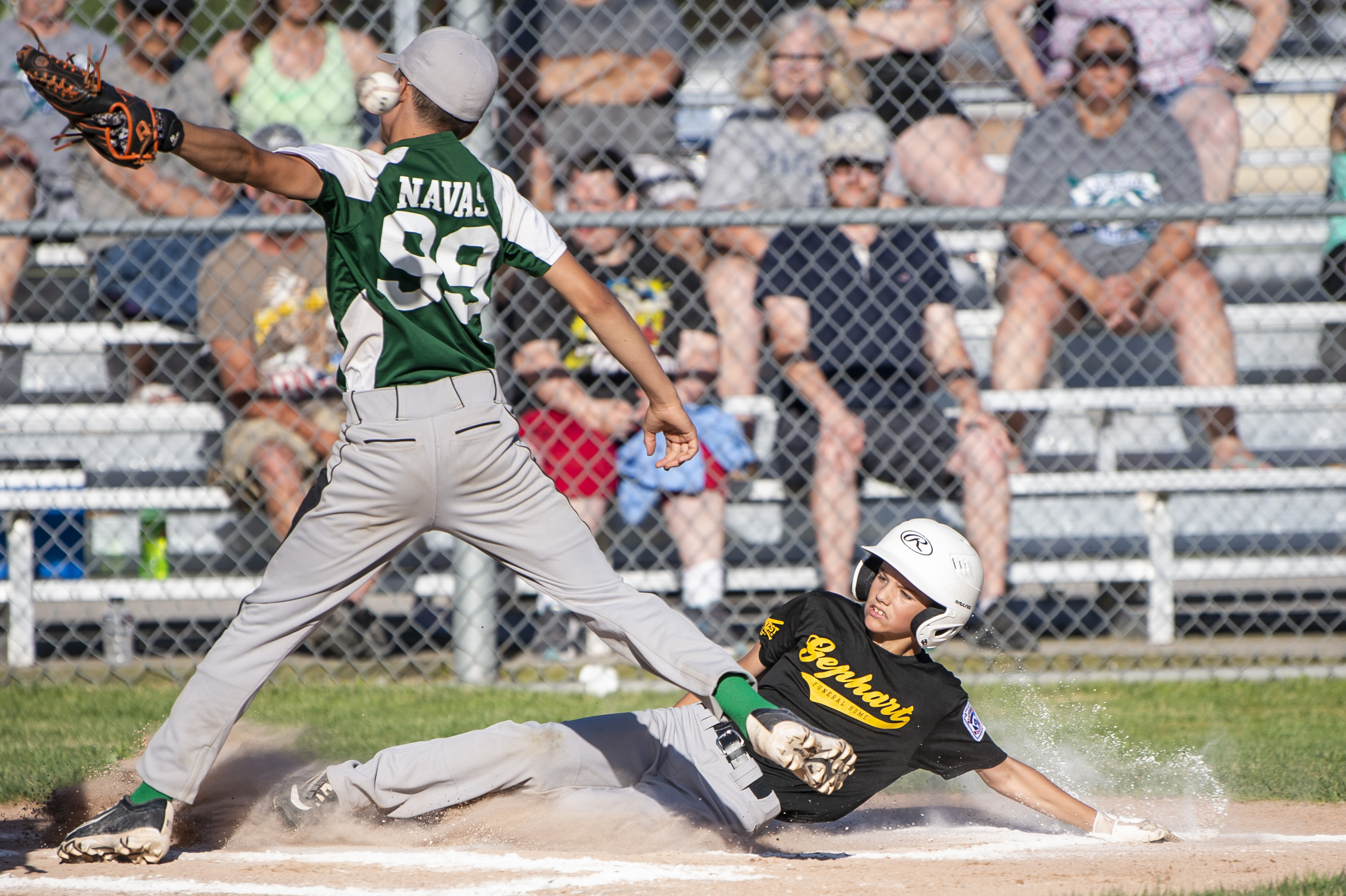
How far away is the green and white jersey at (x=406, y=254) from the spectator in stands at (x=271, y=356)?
3.01 metres

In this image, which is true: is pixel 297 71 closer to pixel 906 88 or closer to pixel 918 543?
pixel 906 88

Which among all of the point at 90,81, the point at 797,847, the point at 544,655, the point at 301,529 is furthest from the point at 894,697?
the point at 544,655

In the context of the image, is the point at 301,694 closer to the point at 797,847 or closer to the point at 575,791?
the point at 575,791

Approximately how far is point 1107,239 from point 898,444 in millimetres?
1456

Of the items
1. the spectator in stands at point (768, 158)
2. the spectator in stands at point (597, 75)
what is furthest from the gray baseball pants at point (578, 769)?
the spectator in stands at point (597, 75)

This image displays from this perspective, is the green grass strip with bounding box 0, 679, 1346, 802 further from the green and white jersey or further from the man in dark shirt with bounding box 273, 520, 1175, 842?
the green and white jersey

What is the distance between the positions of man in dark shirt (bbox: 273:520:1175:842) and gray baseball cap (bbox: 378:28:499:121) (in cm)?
159

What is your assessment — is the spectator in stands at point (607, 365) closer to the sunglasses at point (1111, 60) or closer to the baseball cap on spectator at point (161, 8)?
the baseball cap on spectator at point (161, 8)

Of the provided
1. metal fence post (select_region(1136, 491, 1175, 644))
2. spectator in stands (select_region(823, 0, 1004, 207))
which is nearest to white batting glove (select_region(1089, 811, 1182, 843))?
metal fence post (select_region(1136, 491, 1175, 644))

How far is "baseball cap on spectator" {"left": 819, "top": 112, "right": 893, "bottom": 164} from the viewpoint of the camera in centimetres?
607

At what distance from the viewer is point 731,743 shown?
2.88 meters

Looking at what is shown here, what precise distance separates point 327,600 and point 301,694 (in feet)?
8.45

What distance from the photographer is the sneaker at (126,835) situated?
2908mm

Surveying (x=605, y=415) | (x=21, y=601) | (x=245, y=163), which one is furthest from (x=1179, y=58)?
(x=21, y=601)
